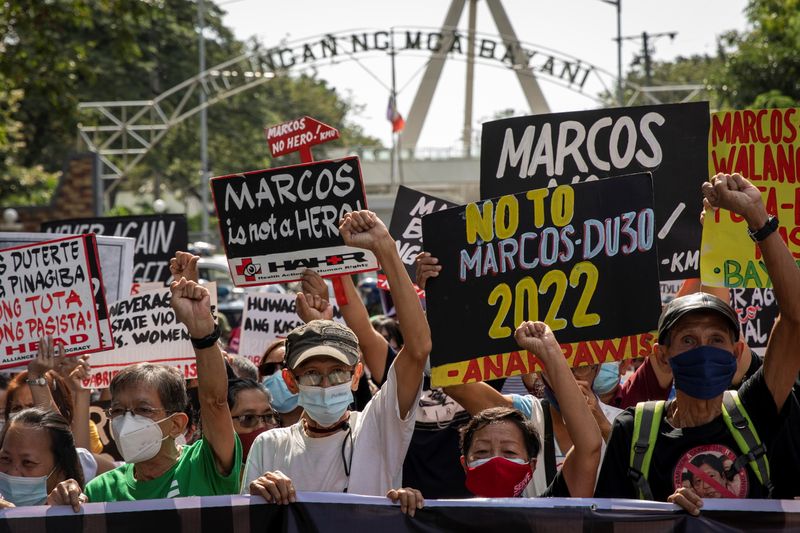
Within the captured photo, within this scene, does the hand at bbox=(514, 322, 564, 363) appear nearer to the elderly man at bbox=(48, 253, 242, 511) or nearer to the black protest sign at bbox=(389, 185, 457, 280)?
the elderly man at bbox=(48, 253, 242, 511)

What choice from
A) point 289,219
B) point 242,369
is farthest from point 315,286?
point 242,369

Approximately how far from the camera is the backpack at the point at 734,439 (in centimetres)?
365

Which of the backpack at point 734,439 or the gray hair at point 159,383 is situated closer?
the backpack at point 734,439

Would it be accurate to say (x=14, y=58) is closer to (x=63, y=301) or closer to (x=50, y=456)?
(x=63, y=301)

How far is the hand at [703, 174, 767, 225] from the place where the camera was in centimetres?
388

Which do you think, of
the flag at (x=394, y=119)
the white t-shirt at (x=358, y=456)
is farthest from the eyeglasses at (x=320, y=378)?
the flag at (x=394, y=119)

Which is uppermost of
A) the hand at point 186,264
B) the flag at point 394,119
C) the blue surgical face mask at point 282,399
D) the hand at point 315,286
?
the flag at point 394,119

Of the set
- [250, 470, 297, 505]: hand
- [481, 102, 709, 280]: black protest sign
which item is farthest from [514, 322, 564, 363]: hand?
[481, 102, 709, 280]: black protest sign

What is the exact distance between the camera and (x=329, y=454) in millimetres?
4188

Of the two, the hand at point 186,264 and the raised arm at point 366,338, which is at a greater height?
the hand at point 186,264

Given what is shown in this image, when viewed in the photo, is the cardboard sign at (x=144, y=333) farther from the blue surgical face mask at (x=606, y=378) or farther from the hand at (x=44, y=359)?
the blue surgical face mask at (x=606, y=378)

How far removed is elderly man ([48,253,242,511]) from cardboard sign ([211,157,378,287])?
4.79 feet

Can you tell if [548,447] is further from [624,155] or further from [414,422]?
[624,155]

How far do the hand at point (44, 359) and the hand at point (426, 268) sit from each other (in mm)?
2234
